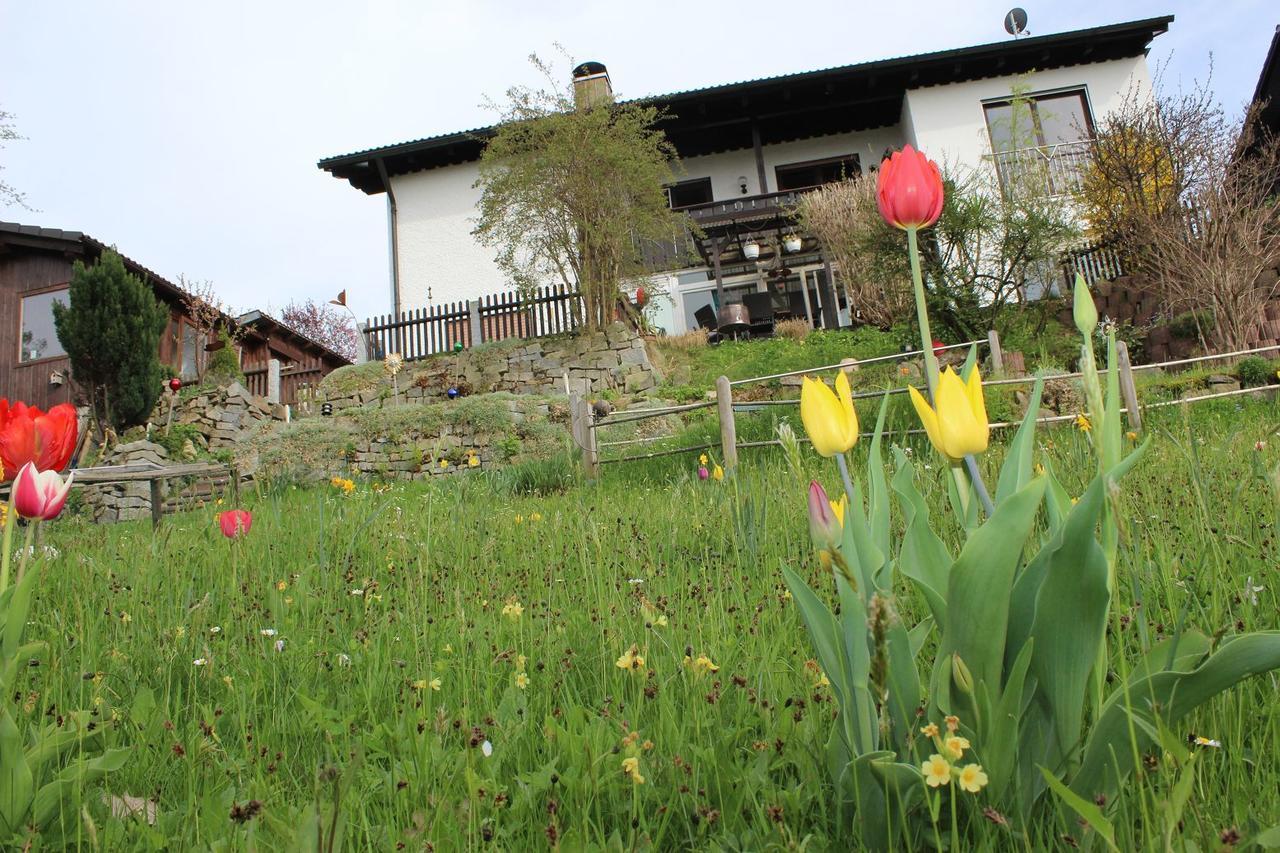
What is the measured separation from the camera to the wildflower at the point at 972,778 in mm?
801

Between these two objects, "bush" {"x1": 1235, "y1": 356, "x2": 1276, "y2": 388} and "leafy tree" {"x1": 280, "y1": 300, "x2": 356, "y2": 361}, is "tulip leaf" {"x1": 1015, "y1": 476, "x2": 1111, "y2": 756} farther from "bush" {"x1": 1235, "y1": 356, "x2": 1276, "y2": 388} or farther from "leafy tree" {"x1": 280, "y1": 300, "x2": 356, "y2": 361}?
"leafy tree" {"x1": 280, "y1": 300, "x2": 356, "y2": 361}

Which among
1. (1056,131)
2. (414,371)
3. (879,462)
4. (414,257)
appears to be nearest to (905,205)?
(879,462)

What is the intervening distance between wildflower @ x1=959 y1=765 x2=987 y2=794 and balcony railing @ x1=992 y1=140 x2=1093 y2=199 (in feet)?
Result: 38.9

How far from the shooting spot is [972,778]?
818 mm

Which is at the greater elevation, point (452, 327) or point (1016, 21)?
point (1016, 21)

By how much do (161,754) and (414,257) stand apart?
57.3ft

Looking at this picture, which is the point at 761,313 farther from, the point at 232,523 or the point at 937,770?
the point at 937,770

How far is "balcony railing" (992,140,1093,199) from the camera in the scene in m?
12.1

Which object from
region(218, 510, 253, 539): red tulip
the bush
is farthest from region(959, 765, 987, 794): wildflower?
the bush

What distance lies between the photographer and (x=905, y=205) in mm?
1195

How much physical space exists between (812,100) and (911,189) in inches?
736

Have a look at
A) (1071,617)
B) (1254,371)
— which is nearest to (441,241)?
(1254,371)

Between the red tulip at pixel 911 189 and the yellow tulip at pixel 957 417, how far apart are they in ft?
1.30

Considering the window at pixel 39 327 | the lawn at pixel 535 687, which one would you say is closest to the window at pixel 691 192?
the window at pixel 39 327
